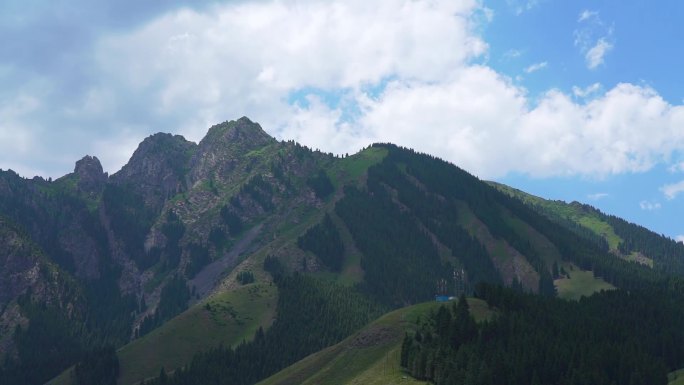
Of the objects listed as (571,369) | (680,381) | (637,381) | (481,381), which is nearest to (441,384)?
(481,381)

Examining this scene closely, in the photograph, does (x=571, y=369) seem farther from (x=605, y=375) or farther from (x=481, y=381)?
(x=481, y=381)

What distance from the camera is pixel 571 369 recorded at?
19575 cm

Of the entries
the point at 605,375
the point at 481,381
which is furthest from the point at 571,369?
the point at 481,381

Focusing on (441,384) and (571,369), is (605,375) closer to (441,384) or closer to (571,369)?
(571,369)

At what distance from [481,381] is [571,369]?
26360 millimetres

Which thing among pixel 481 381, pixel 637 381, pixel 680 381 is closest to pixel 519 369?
pixel 481 381

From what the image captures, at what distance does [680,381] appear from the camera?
200 meters

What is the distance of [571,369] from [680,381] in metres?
32.7

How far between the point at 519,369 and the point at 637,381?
1331 inches

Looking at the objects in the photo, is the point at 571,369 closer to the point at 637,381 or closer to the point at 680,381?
the point at 637,381

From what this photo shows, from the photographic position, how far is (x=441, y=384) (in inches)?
7633

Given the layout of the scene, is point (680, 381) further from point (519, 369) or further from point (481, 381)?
point (481, 381)

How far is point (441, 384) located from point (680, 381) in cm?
6866

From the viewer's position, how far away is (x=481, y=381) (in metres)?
191
